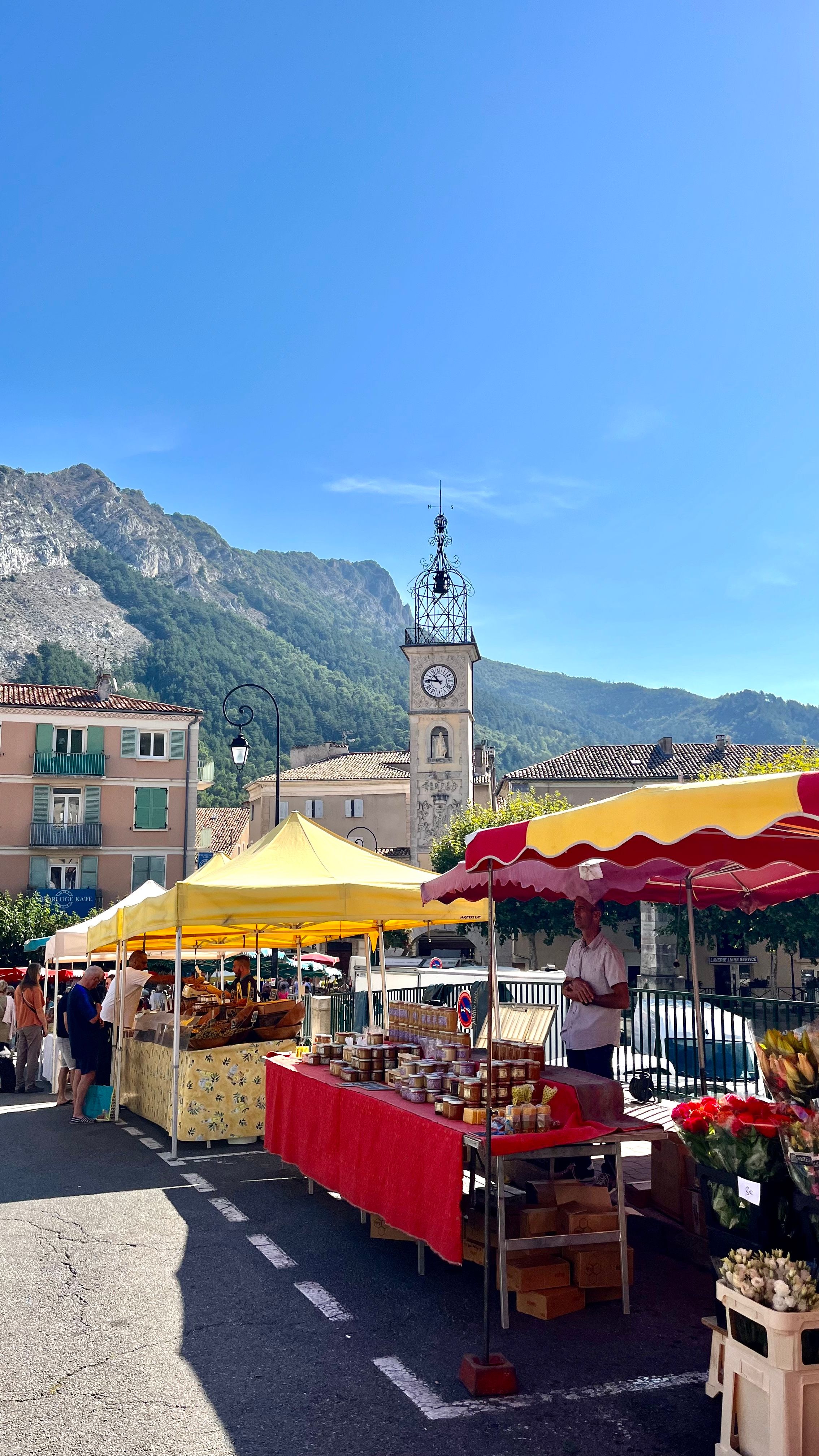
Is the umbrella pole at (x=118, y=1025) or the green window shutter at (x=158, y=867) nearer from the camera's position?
the umbrella pole at (x=118, y=1025)

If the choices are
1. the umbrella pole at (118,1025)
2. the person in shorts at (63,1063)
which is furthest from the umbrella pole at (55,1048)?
the umbrella pole at (118,1025)

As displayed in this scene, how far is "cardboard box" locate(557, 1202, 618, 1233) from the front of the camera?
18.0 ft

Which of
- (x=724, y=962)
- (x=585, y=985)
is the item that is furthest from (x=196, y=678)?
(x=585, y=985)

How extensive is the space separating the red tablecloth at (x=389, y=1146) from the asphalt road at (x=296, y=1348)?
350mm

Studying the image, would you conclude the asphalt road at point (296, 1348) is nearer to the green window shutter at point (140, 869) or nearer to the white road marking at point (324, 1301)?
the white road marking at point (324, 1301)

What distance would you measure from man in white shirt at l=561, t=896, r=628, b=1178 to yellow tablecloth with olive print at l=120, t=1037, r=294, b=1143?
3.84 meters

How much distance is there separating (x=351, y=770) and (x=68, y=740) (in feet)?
83.4

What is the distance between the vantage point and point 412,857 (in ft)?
184

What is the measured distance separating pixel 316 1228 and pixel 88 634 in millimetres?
143264

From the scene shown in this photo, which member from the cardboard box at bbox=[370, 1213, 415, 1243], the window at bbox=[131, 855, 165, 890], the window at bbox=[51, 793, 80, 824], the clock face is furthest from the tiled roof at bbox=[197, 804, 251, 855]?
the cardboard box at bbox=[370, 1213, 415, 1243]

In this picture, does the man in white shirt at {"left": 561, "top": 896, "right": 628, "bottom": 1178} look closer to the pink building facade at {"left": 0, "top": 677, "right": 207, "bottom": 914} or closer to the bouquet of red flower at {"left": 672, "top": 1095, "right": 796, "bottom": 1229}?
the bouquet of red flower at {"left": 672, "top": 1095, "right": 796, "bottom": 1229}

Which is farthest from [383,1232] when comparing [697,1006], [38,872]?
[38,872]

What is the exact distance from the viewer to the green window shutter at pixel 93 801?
4266cm

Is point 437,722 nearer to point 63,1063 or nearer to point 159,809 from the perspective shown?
point 159,809
